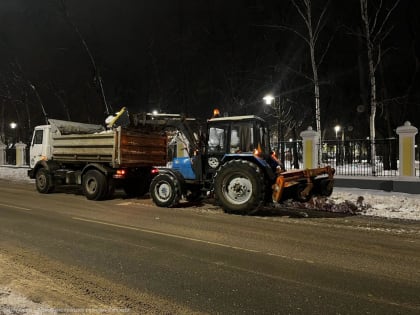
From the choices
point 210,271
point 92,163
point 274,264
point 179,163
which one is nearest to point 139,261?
point 210,271

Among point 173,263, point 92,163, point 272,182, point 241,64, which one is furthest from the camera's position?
point 241,64

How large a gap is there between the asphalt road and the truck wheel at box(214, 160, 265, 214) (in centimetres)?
39

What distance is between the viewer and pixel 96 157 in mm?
14281

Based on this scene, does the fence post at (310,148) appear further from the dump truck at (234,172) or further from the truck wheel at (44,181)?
the truck wheel at (44,181)

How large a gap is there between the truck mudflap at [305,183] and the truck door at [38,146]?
35.4 feet

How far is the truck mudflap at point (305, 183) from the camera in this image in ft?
33.2

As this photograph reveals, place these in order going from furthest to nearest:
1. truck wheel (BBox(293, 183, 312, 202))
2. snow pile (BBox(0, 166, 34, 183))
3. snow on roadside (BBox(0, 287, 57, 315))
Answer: snow pile (BBox(0, 166, 34, 183))
truck wheel (BBox(293, 183, 312, 202))
snow on roadside (BBox(0, 287, 57, 315))

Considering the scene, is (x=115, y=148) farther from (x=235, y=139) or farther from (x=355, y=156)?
(x=355, y=156)

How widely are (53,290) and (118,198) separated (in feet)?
32.9

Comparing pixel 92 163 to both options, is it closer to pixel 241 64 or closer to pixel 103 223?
pixel 103 223

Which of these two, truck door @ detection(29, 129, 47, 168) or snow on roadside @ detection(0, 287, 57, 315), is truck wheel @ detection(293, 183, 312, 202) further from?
truck door @ detection(29, 129, 47, 168)

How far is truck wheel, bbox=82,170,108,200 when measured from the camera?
1372 cm

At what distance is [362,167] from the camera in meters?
16.4

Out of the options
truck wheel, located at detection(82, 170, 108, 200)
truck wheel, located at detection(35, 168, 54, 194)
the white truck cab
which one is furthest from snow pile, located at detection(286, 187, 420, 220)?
the white truck cab
